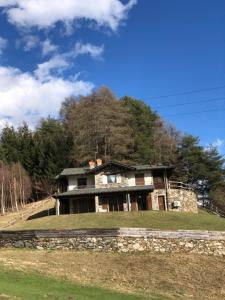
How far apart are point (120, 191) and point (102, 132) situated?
23.6m

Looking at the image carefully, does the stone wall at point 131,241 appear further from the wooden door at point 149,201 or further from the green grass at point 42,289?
the wooden door at point 149,201

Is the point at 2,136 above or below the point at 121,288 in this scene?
above

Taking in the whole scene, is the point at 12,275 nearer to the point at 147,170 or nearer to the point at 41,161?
the point at 147,170

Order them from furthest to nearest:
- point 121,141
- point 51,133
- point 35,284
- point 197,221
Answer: point 51,133, point 121,141, point 197,221, point 35,284

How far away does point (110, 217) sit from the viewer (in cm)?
4484

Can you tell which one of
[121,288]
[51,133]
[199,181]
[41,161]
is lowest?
[121,288]

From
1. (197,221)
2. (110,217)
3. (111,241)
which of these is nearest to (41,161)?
(110,217)

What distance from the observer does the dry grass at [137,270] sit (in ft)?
65.4

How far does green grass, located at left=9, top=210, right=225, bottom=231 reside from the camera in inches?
1593

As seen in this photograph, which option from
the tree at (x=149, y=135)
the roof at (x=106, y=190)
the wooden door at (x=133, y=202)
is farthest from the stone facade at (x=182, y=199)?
the tree at (x=149, y=135)

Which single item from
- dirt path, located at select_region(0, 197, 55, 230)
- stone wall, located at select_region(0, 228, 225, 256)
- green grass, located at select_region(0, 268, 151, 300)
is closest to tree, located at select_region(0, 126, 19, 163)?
dirt path, located at select_region(0, 197, 55, 230)

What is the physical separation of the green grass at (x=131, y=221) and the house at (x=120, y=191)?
535 cm

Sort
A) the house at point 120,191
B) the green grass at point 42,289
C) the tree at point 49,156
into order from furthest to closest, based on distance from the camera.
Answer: the tree at point 49,156 → the house at point 120,191 → the green grass at point 42,289

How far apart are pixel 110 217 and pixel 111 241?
56.7 feet
